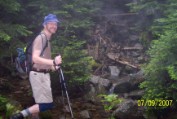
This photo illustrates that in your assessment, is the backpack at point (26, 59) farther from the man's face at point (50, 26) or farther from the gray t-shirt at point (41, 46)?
the man's face at point (50, 26)

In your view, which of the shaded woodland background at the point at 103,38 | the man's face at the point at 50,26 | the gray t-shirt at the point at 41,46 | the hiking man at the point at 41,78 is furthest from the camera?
the shaded woodland background at the point at 103,38

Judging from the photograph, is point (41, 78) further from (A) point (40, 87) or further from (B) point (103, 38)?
(B) point (103, 38)

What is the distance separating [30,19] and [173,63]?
836cm

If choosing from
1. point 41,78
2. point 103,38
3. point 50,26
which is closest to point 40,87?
point 41,78

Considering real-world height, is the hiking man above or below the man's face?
below

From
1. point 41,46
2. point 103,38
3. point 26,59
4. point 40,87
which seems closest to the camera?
point 41,46

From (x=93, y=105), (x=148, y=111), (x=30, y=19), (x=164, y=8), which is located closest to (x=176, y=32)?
(x=148, y=111)

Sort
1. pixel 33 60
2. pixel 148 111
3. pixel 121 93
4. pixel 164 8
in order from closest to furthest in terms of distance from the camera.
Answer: pixel 33 60 < pixel 148 111 < pixel 121 93 < pixel 164 8

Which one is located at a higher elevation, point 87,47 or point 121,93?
point 87,47

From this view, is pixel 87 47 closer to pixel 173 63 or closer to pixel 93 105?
pixel 93 105

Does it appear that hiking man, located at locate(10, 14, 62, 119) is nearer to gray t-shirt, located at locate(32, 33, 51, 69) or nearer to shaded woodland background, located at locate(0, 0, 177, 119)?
gray t-shirt, located at locate(32, 33, 51, 69)

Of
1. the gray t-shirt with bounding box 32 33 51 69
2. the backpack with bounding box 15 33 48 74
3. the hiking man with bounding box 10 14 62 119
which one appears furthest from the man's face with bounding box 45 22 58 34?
the backpack with bounding box 15 33 48 74

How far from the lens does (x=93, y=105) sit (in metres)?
11.5

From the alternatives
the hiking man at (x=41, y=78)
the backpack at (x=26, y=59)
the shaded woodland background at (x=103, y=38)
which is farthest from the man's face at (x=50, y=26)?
the shaded woodland background at (x=103, y=38)
